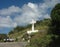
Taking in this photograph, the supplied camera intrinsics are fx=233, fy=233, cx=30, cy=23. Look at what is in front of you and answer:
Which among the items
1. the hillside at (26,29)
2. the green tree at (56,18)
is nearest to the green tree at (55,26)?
the green tree at (56,18)

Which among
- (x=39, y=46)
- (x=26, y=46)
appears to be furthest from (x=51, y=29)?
(x=26, y=46)

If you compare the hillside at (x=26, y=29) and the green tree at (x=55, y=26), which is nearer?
the green tree at (x=55, y=26)

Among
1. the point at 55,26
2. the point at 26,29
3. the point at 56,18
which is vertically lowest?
the point at 55,26

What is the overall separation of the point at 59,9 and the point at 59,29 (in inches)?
62.0

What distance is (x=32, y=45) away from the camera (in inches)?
789

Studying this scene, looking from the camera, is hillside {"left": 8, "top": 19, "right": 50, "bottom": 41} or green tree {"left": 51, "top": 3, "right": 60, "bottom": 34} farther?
hillside {"left": 8, "top": 19, "right": 50, "bottom": 41}

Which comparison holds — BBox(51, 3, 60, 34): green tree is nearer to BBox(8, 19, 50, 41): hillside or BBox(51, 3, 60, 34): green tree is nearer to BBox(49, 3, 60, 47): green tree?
BBox(49, 3, 60, 47): green tree

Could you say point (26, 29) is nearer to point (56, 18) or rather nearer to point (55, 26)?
point (55, 26)

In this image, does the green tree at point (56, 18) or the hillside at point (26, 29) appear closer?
the green tree at point (56, 18)

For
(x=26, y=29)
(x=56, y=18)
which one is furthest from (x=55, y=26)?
(x=26, y=29)

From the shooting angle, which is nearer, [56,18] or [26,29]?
[56,18]

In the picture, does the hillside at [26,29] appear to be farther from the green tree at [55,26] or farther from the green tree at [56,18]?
the green tree at [56,18]

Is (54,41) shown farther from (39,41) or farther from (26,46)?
(26,46)

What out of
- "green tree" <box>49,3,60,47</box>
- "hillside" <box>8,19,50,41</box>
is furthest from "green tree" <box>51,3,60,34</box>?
"hillside" <box>8,19,50,41</box>
